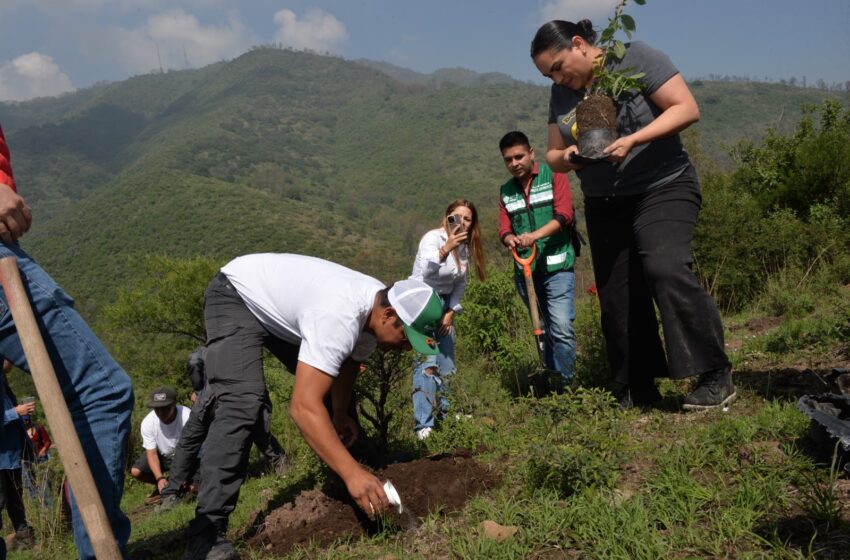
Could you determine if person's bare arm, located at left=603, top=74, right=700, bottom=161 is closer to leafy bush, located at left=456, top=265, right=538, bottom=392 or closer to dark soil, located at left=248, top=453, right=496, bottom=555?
dark soil, located at left=248, top=453, right=496, bottom=555

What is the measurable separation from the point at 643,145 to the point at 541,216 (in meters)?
1.44

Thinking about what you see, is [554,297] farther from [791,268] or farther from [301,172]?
[301,172]

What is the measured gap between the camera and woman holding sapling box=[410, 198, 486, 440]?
13.7 ft

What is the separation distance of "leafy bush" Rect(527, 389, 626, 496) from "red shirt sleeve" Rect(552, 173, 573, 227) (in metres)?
1.79

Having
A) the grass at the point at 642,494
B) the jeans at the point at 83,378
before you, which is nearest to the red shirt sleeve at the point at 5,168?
the jeans at the point at 83,378

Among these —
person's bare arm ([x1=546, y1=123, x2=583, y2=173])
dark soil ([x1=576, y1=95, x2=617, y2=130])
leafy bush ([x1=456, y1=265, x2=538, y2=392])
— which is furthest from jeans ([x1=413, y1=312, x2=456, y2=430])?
leafy bush ([x1=456, y1=265, x2=538, y2=392])

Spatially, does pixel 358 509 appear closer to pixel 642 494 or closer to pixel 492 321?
pixel 642 494

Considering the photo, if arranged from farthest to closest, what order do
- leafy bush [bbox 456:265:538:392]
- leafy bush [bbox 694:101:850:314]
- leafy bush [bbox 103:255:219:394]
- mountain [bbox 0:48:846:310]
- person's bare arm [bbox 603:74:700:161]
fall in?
mountain [bbox 0:48:846:310]
leafy bush [bbox 103:255:219:394]
leafy bush [bbox 694:101:850:314]
leafy bush [bbox 456:265:538:392]
person's bare arm [bbox 603:74:700:161]

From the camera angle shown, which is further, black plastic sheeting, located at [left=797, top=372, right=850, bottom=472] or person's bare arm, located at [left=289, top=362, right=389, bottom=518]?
person's bare arm, located at [left=289, top=362, right=389, bottom=518]

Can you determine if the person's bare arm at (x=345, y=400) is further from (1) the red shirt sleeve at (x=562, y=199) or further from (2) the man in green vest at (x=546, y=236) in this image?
(1) the red shirt sleeve at (x=562, y=199)

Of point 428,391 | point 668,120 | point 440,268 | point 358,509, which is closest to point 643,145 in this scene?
point 668,120

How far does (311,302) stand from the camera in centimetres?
261

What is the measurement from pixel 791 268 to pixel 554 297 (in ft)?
15.9

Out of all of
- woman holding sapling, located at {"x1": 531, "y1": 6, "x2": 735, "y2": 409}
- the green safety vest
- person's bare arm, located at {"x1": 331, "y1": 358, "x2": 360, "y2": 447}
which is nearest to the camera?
woman holding sapling, located at {"x1": 531, "y1": 6, "x2": 735, "y2": 409}
